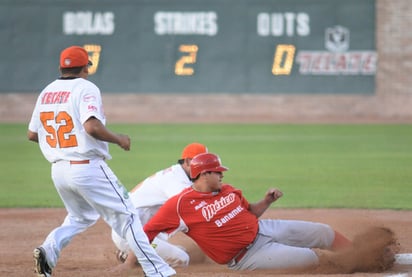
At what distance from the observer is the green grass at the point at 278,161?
545 inches

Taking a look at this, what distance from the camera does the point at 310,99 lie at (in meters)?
27.8

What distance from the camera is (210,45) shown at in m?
27.3

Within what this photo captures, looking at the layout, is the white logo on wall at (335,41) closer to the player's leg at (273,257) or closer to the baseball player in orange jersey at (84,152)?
the player's leg at (273,257)

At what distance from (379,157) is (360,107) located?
368 inches

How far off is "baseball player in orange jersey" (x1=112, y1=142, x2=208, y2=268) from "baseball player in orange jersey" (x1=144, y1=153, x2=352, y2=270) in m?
0.51

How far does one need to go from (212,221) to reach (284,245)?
27.7 inches

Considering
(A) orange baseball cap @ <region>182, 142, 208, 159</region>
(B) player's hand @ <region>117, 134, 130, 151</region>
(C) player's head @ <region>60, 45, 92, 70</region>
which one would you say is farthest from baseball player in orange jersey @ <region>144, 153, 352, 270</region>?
(C) player's head @ <region>60, 45, 92, 70</region>

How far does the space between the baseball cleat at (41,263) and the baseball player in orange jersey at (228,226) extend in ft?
2.83

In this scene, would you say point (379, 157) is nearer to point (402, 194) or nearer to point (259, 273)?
point (402, 194)

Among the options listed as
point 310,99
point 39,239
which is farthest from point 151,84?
point 39,239

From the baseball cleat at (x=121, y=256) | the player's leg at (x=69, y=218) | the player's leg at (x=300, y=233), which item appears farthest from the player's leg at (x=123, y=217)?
the baseball cleat at (x=121, y=256)

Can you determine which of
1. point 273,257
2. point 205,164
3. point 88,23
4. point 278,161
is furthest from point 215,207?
point 88,23

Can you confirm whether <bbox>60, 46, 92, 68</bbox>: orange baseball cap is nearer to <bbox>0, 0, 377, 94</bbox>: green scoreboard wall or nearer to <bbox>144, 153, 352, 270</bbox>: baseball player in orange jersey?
<bbox>144, 153, 352, 270</bbox>: baseball player in orange jersey

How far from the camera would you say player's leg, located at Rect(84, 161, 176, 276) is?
7.00 metres
